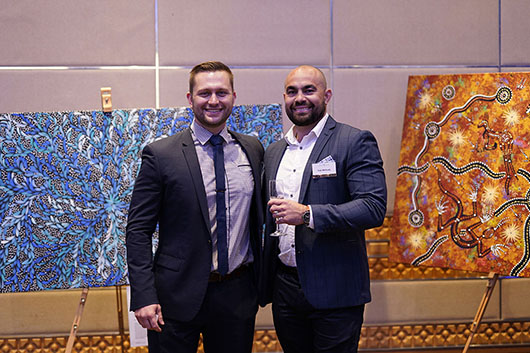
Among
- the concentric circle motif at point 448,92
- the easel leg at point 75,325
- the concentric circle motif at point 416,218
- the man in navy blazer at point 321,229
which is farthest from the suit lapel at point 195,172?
the concentric circle motif at point 448,92

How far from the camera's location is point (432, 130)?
310cm

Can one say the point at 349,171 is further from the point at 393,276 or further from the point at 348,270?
the point at 393,276

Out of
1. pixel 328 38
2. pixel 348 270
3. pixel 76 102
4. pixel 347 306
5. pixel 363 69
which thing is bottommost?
pixel 347 306

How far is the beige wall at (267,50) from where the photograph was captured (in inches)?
134

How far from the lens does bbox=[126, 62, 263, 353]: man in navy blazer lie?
1944 mm

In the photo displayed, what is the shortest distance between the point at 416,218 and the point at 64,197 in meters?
2.17

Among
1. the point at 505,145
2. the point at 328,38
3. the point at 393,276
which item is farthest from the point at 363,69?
the point at 393,276

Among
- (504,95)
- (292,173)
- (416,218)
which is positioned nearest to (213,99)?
(292,173)

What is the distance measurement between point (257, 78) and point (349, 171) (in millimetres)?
1668

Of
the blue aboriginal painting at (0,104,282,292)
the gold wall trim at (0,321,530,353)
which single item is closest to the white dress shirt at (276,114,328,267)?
the blue aboriginal painting at (0,104,282,292)

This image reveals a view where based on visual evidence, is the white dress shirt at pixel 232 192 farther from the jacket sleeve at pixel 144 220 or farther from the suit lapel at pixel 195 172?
the jacket sleeve at pixel 144 220

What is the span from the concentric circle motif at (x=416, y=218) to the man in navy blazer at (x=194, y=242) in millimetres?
1432

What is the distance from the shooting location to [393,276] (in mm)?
3674

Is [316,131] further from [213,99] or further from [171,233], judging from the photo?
[171,233]
